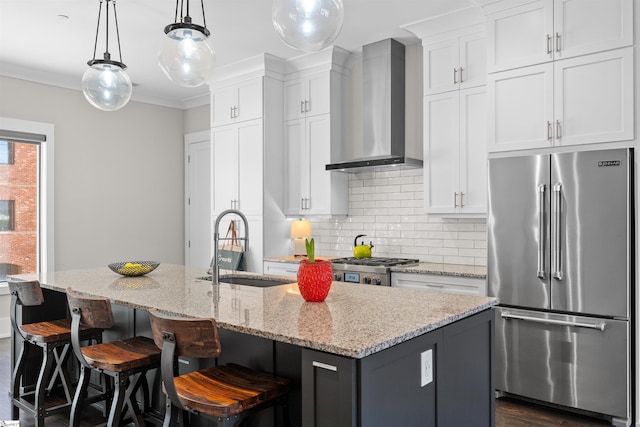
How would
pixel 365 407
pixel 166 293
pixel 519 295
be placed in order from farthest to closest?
pixel 519 295, pixel 166 293, pixel 365 407

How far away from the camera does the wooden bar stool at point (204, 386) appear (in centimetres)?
178

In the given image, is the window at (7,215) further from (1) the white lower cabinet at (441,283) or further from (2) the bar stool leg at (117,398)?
(1) the white lower cabinet at (441,283)

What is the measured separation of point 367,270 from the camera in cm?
419

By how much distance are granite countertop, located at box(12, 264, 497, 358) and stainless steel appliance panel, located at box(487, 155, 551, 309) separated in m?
1.15

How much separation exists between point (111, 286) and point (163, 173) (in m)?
4.09

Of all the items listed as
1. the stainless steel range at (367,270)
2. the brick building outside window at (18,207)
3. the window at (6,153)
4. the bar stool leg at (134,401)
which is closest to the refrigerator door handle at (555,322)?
the stainless steel range at (367,270)

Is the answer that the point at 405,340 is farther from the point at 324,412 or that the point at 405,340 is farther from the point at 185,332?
the point at 185,332

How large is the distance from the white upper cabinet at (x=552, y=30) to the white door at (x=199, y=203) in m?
4.21

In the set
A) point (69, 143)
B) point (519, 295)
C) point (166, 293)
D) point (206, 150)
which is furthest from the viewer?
point (206, 150)

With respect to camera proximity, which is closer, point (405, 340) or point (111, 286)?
point (405, 340)

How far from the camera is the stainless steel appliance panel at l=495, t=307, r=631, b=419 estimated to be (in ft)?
10.2

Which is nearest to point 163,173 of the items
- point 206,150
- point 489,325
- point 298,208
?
point 206,150

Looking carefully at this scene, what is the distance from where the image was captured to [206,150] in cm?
680

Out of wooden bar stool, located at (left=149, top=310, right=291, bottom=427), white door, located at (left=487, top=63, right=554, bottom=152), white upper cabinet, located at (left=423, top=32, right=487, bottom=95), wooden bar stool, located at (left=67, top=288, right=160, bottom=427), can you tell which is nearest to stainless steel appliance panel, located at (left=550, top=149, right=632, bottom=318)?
white door, located at (left=487, top=63, right=554, bottom=152)
